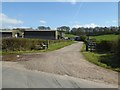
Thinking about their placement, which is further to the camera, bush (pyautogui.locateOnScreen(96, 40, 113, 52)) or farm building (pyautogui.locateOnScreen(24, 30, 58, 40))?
farm building (pyautogui.locateOnScreen(24, 30, 58, 40))

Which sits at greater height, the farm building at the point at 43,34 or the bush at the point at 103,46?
the farm building at the point at 43,34

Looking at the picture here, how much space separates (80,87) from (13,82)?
2.94 meters

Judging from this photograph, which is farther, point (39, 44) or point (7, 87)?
point (39, 44)

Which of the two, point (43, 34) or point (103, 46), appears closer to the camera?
point (103, 46)

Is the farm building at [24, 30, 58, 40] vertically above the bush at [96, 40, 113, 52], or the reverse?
the farm building at [24, 30, 58, 40]

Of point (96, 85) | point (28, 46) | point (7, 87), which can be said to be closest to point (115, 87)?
point (96, 85)

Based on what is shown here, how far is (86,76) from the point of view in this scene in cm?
1160

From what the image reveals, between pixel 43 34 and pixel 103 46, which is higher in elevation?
pixel 43 34

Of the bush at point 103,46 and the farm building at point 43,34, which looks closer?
the bush at point 103,46

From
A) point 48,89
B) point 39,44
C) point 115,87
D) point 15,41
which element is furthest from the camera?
point 39,44

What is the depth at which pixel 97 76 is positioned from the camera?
37.9 feet

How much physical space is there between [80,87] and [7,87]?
112 inches

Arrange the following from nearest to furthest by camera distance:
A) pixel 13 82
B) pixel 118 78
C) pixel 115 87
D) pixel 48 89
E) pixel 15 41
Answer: pixel 48 89 < pixel 115 87 < pixel 13 82 < pixel 118 78 < pixel 15 41

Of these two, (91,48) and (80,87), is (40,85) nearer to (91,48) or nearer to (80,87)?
(80,87)
